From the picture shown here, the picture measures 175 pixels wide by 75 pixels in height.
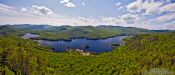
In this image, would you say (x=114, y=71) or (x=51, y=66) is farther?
(x=51, y=66)

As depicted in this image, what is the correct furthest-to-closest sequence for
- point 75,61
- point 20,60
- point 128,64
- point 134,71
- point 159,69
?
point 75,61
point 128,64
point 20,60
point 134,71
point 159,69

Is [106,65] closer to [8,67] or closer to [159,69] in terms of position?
[159,69]

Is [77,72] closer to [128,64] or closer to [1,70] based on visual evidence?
[128,64]

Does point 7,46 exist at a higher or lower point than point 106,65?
higher

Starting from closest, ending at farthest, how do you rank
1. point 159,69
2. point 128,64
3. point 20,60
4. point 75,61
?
1. point 159,69
2. point 20,60
3. point 128,64
4. point 75,61

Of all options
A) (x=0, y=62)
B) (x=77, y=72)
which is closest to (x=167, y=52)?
(x=77, y=72)

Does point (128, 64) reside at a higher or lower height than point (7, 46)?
lower

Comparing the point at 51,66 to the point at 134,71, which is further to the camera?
the point at 51,66

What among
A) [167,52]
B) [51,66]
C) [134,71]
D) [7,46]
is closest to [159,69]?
[134,71]

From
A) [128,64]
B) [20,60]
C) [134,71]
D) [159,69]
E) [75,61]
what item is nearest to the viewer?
[159,69]
